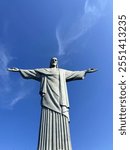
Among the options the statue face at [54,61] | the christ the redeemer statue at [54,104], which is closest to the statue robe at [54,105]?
the christ the redeemer statue at [54,104]

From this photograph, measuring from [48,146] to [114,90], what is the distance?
449 centimetres

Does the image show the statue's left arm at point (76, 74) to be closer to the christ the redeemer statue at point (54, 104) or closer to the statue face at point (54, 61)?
the christ the redeemer statue at point (54, 104)

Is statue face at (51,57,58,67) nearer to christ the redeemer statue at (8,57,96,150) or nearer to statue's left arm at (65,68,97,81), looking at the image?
christ the redeemer statue at (8,57,96,150)

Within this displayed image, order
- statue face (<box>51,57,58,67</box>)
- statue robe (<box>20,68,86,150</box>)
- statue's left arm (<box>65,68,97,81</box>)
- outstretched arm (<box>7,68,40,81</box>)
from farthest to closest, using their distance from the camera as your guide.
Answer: statue face (<box>51,57,58,67</box>)
statue's left arm (<box>65,68,97,81</box>)
outstretched arm (<box>7,68,40,81</box>)
statue robe (<box>20,68,86,150</box>)

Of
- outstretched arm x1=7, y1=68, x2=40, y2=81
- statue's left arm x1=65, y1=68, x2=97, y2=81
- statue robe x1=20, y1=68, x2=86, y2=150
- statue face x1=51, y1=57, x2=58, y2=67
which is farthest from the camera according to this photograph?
statue face x1=51, y1=57, x2=58, y2=67

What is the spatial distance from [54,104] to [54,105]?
0.06 metres

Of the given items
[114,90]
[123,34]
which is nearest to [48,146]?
[114,90]

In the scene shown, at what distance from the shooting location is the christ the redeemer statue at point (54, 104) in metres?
29.0

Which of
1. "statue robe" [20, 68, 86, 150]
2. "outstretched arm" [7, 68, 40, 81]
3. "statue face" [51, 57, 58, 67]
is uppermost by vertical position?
"statue face" [51, 57, 58, 67]

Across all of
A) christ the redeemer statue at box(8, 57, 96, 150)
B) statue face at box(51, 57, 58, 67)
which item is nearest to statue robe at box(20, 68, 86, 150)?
christ the redeemer statue at box(8, 57, 96, 150)

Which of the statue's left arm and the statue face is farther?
the statue face

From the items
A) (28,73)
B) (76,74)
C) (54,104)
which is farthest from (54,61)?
(54,104)

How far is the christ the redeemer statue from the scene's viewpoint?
29.0m

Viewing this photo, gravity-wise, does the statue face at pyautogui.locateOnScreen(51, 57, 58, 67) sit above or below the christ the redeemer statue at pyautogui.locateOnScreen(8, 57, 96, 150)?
above
